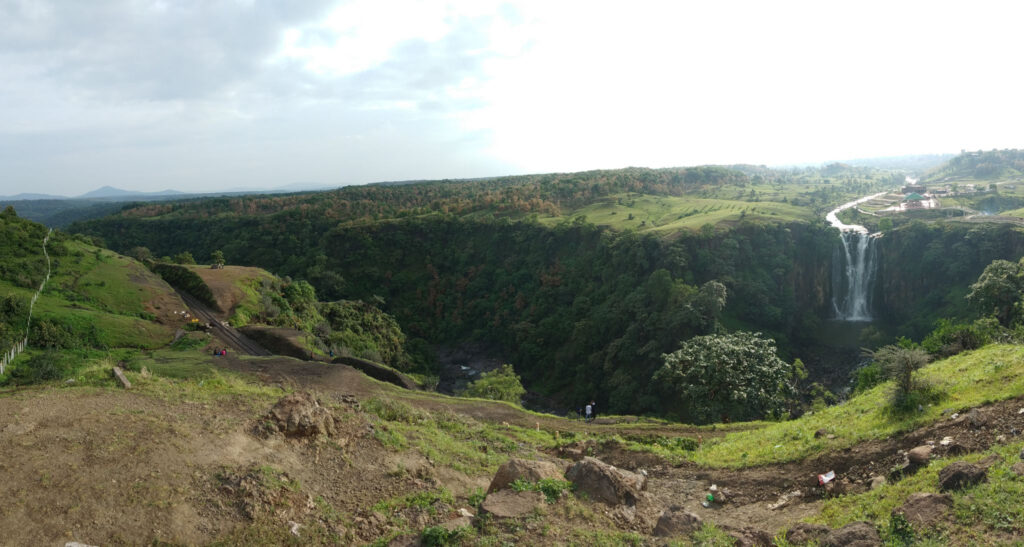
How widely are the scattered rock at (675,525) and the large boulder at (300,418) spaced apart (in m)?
7.98

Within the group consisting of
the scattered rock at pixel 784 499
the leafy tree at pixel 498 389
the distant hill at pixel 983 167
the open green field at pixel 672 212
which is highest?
the distant hill at pixel 983 167

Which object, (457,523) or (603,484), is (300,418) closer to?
(457,523)

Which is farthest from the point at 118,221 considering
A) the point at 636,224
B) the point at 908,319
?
the point at 908,319

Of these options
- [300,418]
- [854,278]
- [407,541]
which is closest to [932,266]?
[854,278]

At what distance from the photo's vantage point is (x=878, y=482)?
10227 mm

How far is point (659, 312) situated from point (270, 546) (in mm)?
37172

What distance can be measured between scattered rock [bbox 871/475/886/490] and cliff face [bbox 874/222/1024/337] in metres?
42.0

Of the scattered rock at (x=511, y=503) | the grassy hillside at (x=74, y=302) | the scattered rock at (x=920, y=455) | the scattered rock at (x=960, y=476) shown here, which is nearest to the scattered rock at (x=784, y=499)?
the scattered rock at (x=920, y=455)

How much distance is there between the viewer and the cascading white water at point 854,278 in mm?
52250

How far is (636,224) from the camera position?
6181 cm

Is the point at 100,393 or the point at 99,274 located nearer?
the point at 100,393

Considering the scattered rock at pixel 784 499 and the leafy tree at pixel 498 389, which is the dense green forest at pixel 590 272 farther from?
the scattered rock at pixel 784 499

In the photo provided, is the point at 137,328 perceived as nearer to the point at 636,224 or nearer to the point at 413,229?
the point at 413,229

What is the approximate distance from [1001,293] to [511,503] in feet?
122
